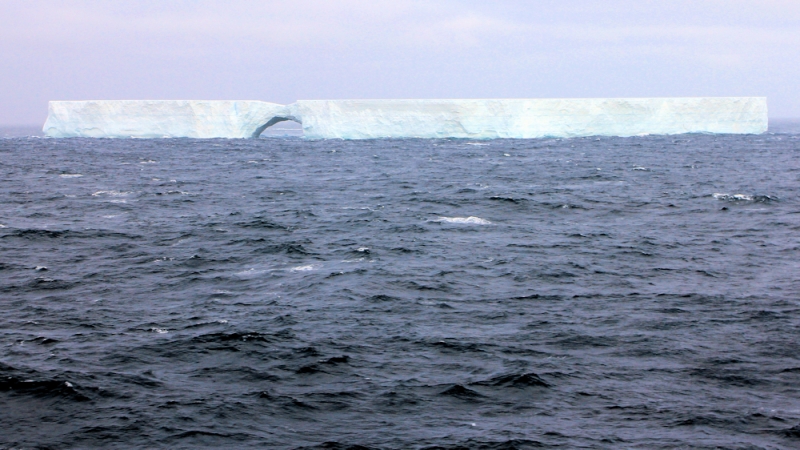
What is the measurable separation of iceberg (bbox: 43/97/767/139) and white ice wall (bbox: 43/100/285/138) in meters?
0.06

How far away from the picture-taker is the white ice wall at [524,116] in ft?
144

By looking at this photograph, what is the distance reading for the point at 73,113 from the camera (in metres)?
45.6

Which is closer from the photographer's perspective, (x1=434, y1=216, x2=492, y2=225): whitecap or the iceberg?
(x1=434, y1=216, x2=492, y2=225): whitecap

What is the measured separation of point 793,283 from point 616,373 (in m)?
5.33

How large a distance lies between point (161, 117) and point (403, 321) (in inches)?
1508

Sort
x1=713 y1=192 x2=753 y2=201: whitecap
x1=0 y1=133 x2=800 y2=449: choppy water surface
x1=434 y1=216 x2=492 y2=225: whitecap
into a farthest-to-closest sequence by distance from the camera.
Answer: x1=713 y1=192 x2=753 y2=201: whitecap < x1=434 y1=216 x2=492 y2=225: whitecap < x1=0 y1=133 x2=800 y2=449: choppy water surface

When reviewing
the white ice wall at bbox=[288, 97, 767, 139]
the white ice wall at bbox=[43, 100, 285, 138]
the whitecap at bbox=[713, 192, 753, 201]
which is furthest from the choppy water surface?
the white ice wall at bbox=[43, 100, 285, 138]

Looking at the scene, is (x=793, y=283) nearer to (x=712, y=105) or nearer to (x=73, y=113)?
(x=712, y=105)

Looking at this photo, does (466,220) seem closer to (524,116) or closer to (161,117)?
(524,116)

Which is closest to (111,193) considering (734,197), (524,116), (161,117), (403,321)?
(403,321)

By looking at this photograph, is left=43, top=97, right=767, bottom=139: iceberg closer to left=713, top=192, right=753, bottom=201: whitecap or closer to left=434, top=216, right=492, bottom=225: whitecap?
left=713, top=192, right=753, bottom=201: whitecap

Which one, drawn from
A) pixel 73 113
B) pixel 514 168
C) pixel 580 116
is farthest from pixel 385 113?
pixel 73 113

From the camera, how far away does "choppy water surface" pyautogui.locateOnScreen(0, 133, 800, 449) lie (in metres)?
7.31

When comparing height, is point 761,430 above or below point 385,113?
below
